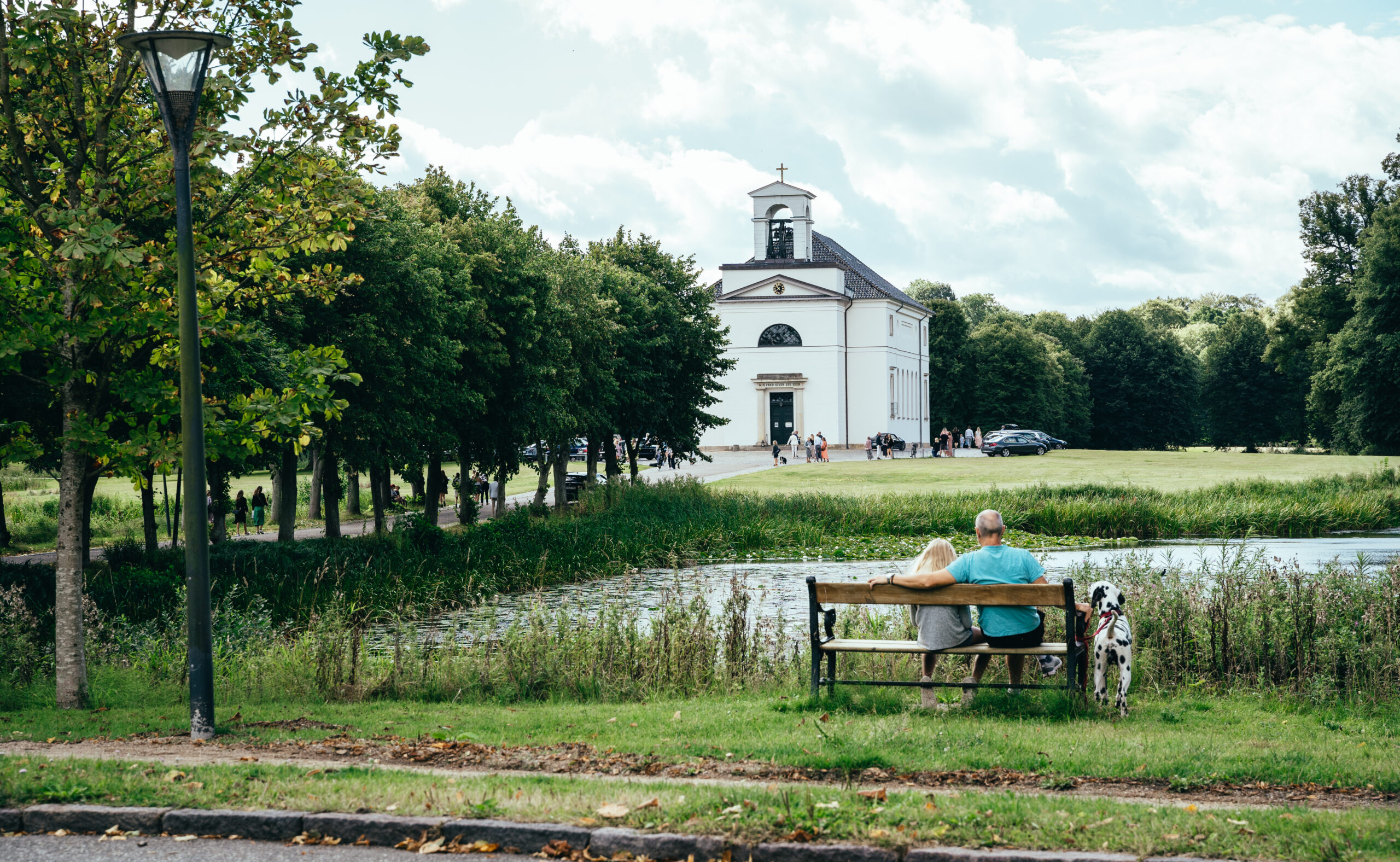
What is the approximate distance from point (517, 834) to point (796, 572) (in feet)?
59.7

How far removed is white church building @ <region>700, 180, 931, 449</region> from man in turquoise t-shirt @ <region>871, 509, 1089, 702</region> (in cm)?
6509

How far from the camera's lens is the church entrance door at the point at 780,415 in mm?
75250

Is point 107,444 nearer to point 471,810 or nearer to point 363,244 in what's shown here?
point 471,810

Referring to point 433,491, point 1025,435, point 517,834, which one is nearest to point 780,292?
point 1025,435

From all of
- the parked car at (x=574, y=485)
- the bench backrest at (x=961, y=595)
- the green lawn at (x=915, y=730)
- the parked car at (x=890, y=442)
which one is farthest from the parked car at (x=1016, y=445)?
the bench backrest at (x=961, y=595)

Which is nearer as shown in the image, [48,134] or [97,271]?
[97,271]

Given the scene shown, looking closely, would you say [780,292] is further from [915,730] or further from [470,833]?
[470,833]

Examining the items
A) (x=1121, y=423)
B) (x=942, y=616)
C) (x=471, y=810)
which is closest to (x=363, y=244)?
(x=942, y=616)

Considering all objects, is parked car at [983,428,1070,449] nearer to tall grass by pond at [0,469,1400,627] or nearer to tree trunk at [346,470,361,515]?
tall grass by pond at [0,469,1400,627]

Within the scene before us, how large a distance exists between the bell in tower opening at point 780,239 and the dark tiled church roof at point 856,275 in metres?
2.35

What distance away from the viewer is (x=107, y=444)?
31.7 ft

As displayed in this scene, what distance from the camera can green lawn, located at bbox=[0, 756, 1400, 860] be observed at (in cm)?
508

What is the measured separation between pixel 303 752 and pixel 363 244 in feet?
58.2

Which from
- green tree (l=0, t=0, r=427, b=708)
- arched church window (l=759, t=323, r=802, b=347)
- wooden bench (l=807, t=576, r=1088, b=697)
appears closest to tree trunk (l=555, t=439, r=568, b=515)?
green tree (l=0, t=0, r=427, b=708)
